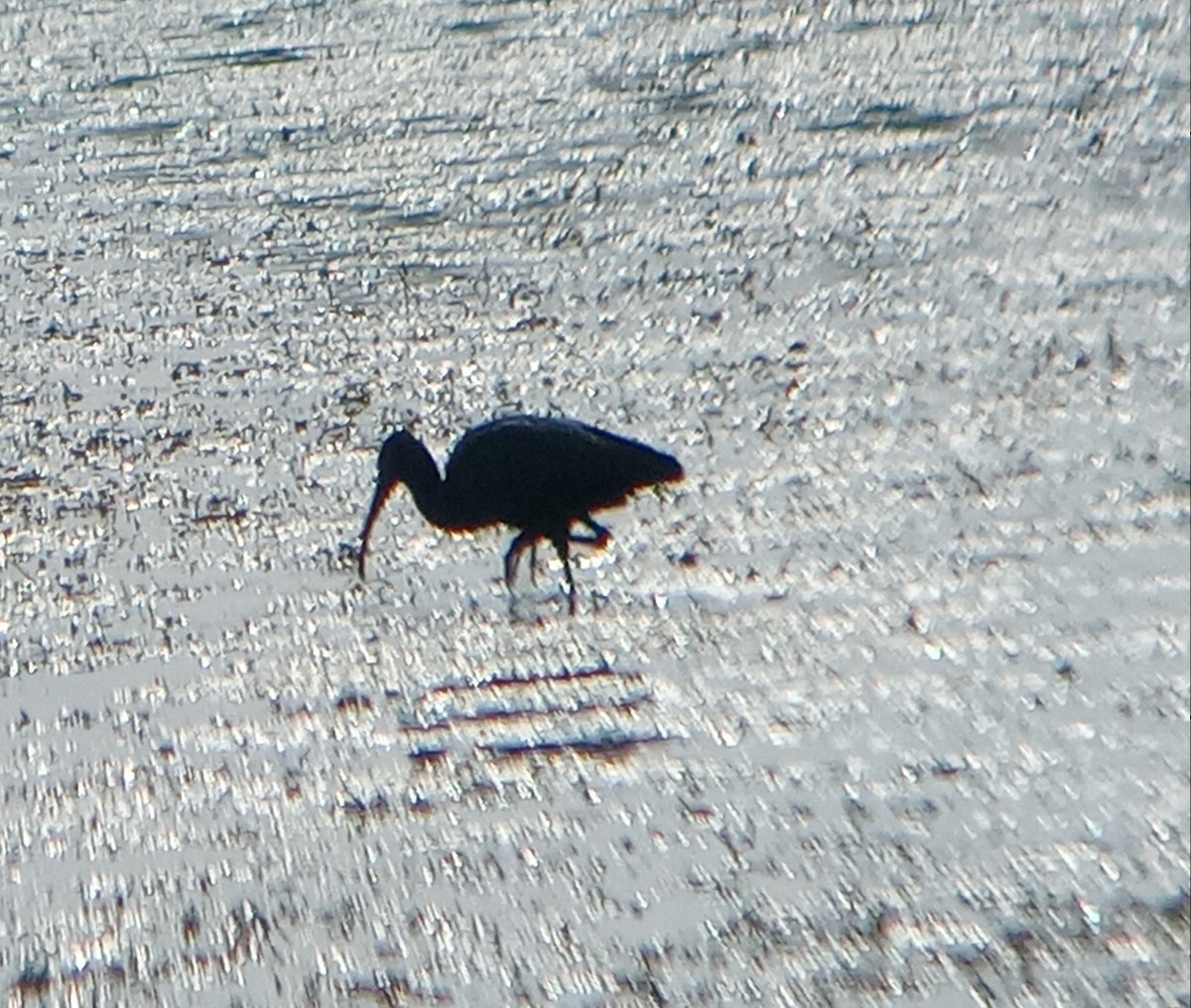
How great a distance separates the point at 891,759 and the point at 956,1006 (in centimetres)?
45

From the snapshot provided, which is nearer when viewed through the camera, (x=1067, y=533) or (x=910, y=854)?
(x=910, y=854)

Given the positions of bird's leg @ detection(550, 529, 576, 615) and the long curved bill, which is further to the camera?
the long curved bill

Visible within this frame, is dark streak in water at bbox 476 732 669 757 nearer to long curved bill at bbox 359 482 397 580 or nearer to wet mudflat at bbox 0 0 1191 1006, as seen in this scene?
wet mudflat at bbox 0 0 1191 1006

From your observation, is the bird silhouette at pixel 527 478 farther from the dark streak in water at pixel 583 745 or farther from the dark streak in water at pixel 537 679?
the dark streak in water at pixel 583 745

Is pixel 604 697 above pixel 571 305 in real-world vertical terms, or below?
below

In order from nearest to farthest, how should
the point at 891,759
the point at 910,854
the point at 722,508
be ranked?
the point at 910,854 → the point at 891,759 → the point at 722,508

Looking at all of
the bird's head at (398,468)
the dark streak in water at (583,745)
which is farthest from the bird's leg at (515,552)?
the dark streak in water at (583,745)

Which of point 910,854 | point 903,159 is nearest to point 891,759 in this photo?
point 910,854

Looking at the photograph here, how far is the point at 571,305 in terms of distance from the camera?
346cm

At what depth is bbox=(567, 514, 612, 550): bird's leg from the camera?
266 cm

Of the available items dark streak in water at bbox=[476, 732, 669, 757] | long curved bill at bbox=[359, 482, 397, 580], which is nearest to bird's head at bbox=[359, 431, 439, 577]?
long curved bill at bbox=[359, 482, 397, 580]

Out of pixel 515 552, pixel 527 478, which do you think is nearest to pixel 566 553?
pixel 515 552

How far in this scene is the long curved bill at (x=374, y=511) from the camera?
2709 millimetres

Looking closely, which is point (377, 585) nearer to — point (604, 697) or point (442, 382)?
point (604, 697)
